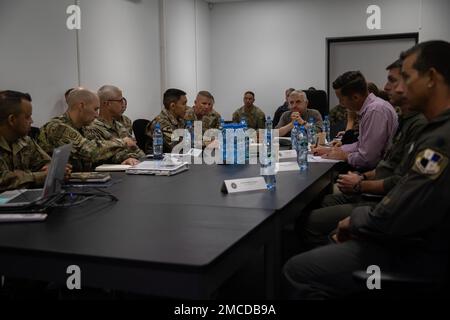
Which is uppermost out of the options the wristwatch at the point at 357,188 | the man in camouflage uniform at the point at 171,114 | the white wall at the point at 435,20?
the white wall at the point at 435,20

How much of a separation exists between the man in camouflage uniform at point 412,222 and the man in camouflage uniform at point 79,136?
1.74 m

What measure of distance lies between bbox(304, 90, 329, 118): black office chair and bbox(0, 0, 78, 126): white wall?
367 centimetres

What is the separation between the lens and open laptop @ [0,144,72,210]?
1700mm

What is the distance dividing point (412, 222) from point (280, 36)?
6.86 meters

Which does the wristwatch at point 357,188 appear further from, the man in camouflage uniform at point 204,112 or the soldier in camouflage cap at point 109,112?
the man in camouflage uniform at point 204,112

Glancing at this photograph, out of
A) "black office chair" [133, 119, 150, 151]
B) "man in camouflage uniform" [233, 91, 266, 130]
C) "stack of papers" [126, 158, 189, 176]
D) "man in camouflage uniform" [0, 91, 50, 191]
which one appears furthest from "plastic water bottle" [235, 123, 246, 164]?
"man in camouflage uniform" [233, 91, 266, 130]

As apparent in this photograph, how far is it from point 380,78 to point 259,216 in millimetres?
6481

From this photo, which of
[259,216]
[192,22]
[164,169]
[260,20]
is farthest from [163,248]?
[260,20]

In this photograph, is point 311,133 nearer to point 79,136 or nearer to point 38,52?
point 79,136

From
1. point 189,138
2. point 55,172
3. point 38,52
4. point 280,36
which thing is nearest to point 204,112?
point 189,138

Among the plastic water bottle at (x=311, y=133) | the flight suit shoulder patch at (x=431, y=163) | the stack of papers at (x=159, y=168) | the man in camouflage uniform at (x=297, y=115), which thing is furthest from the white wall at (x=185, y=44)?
the flight suit shoulder patch at (x=431, y=163)

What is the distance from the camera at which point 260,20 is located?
25.7ft

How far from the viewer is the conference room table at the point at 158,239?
3.76ft

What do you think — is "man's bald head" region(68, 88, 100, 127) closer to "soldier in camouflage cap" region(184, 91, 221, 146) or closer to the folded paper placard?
the folded paper placard
